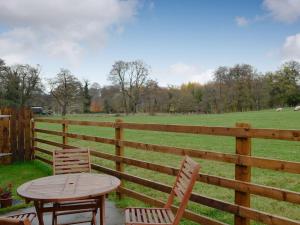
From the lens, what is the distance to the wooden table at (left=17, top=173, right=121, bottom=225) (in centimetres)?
371

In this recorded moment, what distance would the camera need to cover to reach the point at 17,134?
35.5 feet

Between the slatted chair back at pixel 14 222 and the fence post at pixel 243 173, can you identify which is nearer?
the slatted chair back at pixel 14 222

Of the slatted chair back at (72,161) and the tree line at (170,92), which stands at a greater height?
the tree line at (170,92)

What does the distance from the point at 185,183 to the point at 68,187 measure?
131cm

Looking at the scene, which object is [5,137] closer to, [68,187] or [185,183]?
[68,187]

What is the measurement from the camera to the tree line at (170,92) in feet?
215

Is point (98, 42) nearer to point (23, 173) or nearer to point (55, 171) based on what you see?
point (23, 173)

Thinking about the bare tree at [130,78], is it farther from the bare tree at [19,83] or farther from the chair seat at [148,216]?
the chair seat at [148,216]

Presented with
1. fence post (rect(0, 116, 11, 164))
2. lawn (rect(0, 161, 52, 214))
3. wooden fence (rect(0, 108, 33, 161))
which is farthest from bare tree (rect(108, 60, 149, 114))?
lawn (rect(0, 161, 52, 214))

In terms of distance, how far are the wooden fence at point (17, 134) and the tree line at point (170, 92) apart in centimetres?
5107

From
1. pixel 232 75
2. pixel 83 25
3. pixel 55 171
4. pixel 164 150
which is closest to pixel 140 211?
pixel 164 150

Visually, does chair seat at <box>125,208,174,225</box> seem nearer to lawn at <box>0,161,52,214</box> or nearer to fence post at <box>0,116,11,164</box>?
lawn at <box>0,161,52,214</box>

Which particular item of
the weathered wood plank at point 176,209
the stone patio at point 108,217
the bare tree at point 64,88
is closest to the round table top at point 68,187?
the stone patio at point 108,217

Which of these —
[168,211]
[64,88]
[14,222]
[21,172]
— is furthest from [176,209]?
[64,88]
